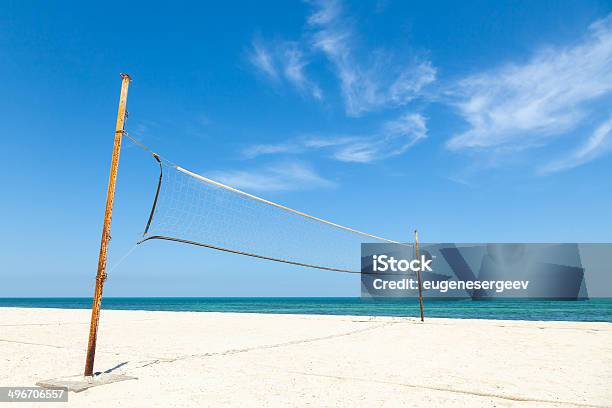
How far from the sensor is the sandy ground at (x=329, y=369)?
4.43m

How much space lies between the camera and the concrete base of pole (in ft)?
15.6

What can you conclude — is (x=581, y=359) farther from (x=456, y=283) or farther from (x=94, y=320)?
(x=456, y=283)

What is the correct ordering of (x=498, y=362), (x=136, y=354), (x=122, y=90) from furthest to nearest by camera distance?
(x=136, y=354), (x=498, y=362), (x=122, y=90)

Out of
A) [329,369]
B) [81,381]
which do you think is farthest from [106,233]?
[329,369]

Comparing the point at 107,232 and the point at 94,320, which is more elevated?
the point at 107,232

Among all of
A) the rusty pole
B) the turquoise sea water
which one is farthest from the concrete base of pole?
the turquoise sea water

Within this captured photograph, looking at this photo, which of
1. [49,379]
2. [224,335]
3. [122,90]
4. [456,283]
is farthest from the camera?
[456,283]

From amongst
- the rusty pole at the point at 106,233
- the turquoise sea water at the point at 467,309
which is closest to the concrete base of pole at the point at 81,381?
the rusty pole at the point at 106,233

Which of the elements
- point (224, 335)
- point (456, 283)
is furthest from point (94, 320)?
point (456, 283)

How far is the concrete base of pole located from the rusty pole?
155 mm

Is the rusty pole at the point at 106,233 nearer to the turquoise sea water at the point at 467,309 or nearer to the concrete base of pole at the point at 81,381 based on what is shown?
the concrete base of pole at the point at 81,381

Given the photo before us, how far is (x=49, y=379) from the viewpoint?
524 centimetres

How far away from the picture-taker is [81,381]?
504cm

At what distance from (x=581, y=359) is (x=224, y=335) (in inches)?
323
